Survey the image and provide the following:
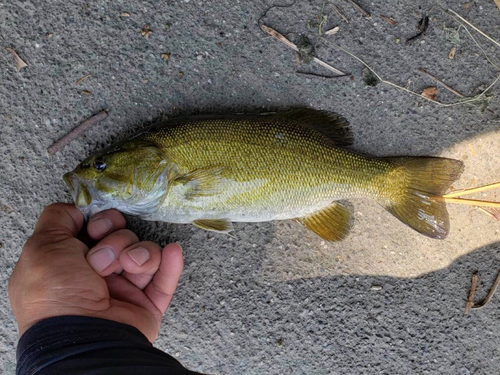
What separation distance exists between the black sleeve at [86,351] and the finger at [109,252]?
28 centimetres

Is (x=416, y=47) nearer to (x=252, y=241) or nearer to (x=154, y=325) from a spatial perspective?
(x=252, y=241)

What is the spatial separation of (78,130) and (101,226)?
27.3 inches

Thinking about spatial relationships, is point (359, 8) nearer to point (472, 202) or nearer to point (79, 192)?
point (472, 202)

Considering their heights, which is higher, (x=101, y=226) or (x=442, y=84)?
(x=442, y=84)

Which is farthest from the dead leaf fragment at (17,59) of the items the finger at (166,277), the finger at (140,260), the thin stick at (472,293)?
the thin stick at (472,293)

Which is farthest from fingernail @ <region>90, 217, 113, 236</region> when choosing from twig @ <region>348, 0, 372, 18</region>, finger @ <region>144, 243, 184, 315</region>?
twig @ <region>348, 0, 372, 18</region>

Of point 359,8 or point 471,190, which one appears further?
point 471,190

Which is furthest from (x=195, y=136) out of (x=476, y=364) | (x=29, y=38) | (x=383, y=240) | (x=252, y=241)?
(x=476, y=364)

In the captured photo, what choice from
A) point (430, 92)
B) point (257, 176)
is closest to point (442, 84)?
point (430, 92)

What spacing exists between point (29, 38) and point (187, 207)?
1.51m

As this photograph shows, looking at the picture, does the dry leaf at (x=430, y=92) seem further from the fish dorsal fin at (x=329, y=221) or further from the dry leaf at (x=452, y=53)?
the fish dorsal fin at (x=329, y=221)

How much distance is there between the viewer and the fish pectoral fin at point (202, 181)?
219cm

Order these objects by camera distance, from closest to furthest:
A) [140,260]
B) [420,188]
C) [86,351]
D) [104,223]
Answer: [86,351]
[140,260]
[104,223]
[420,188]

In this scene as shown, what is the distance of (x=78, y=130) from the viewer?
8.12 feet
